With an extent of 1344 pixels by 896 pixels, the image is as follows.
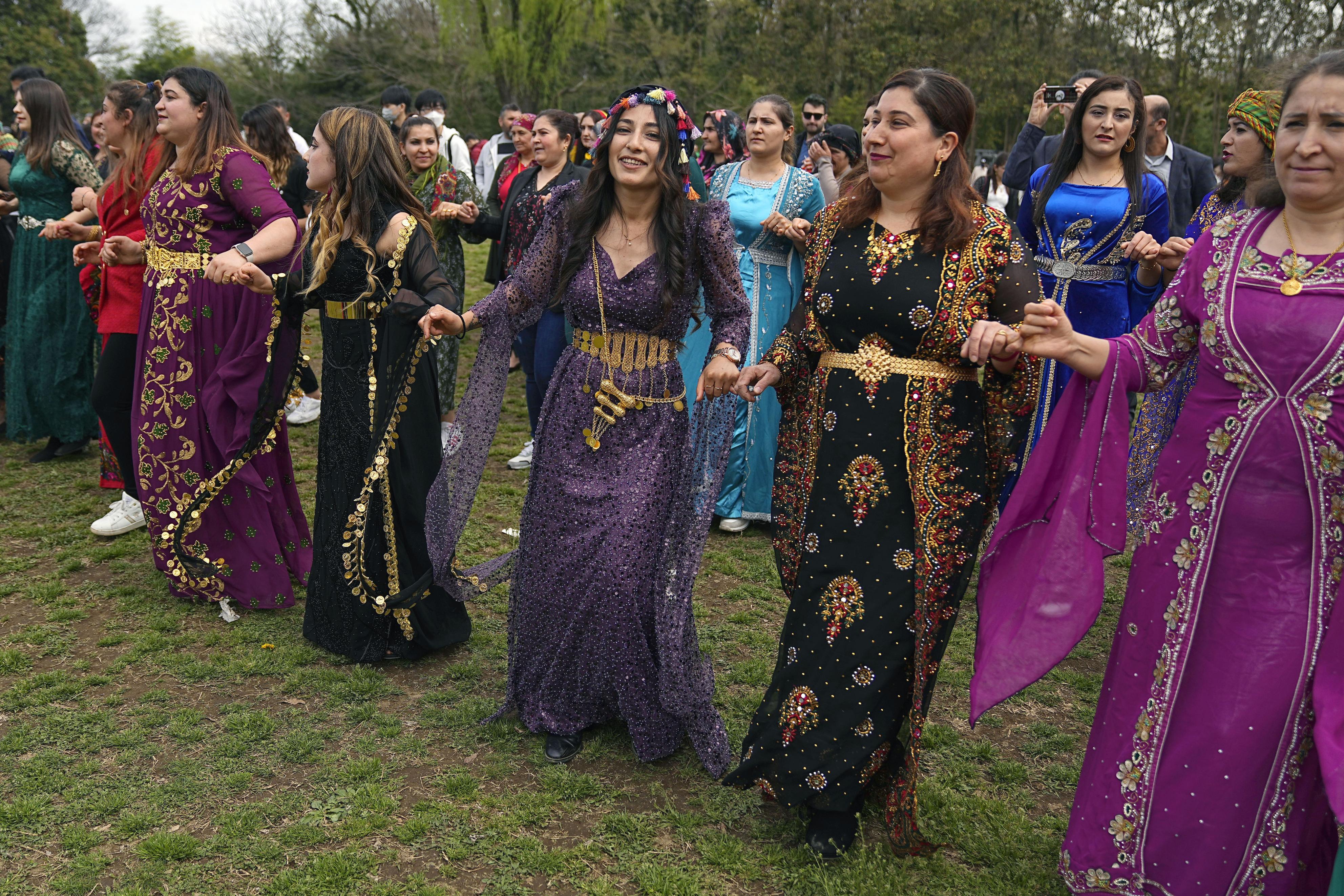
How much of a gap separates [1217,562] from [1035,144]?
411 cm

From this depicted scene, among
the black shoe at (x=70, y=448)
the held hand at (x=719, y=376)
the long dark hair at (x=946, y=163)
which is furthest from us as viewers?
the black shoe at (x=70, y=448)

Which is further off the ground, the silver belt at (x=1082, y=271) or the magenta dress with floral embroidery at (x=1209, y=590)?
the silver belt at (x=1082, y=271)

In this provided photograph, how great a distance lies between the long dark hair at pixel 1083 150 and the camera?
4.71m

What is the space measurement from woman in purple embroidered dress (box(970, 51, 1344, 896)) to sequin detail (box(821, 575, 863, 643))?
1.12ft

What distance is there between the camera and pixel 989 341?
266cm

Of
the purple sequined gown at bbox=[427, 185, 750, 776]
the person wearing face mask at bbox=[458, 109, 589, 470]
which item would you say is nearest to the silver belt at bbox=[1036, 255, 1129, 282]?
the purple sequined gown at bbox=[427, 185, 750, 776]

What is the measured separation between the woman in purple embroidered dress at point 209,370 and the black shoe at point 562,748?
180cm

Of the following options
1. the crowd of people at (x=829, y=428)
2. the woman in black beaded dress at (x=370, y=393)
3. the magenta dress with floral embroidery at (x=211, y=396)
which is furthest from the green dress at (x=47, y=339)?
the woman in black beaded dress at (x=370, y=393)

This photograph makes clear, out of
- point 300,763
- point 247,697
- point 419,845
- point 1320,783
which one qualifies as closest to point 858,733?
point 1320,783

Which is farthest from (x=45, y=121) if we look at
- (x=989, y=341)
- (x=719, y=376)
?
(x=989, y=341)

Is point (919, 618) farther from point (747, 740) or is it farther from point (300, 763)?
point (300, 763)

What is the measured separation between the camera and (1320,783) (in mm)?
2434

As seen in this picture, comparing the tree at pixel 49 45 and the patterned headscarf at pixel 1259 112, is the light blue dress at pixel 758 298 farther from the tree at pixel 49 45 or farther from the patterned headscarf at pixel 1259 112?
the tree at pixel 49 45

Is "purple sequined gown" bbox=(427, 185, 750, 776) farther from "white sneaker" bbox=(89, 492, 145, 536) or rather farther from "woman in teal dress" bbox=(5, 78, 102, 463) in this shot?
"woman in teal dress" bbox=(5, 78, 102, 463)
